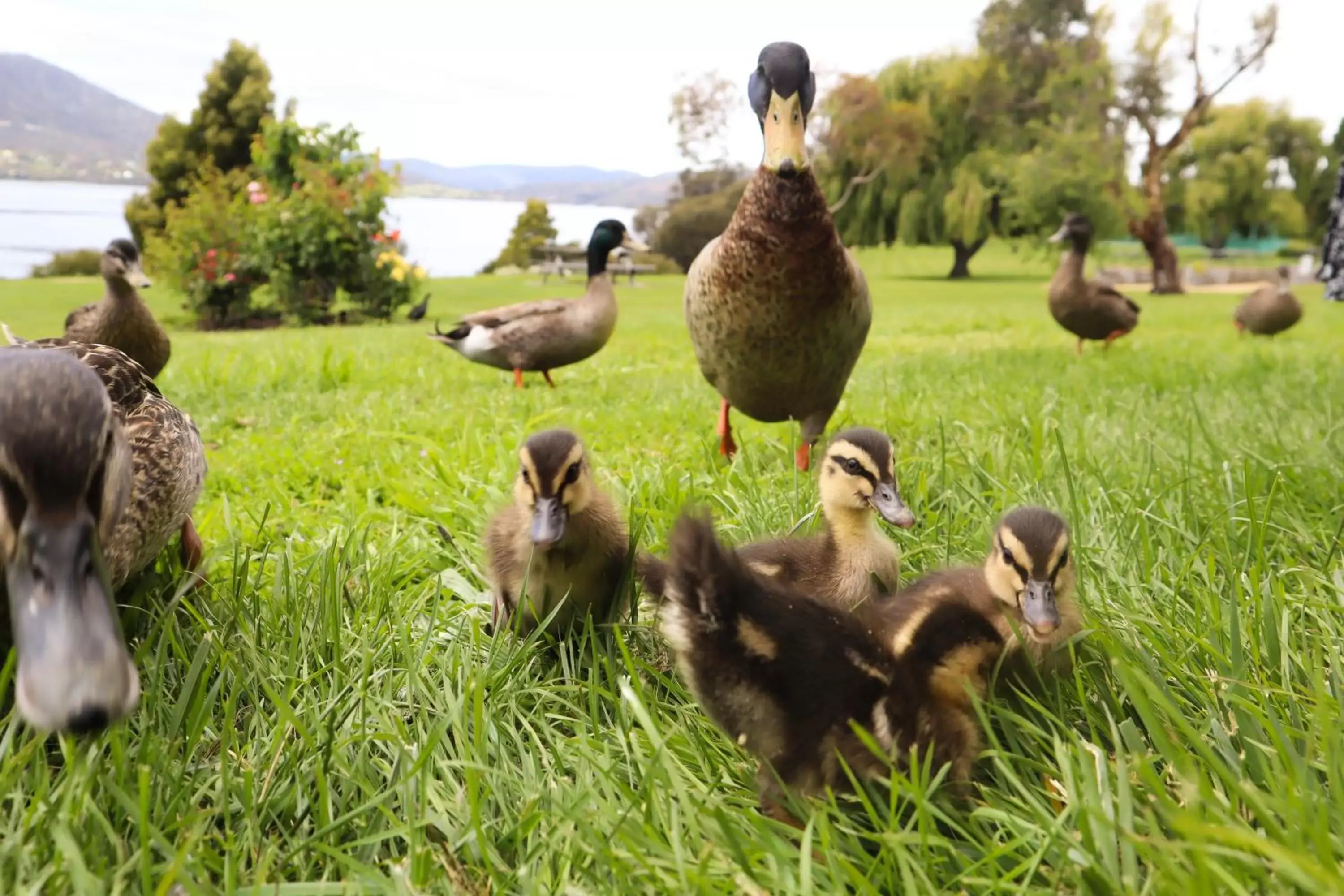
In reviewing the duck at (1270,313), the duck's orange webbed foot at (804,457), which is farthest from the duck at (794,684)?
the duck at (1270,313)

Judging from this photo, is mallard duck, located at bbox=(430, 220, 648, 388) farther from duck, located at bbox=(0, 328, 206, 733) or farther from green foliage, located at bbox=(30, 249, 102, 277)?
green foliage, located at bbox=(30, 249, 102, 277)

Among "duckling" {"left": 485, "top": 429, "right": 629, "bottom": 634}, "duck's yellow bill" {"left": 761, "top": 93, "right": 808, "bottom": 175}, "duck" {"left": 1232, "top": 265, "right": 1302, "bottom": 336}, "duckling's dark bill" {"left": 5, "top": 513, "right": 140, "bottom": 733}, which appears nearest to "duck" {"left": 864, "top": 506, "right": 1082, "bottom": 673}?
"duckling" {"left": 485, "top": 429, "right": 629, "bottom": 634}

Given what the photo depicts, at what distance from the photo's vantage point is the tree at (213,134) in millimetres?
19406

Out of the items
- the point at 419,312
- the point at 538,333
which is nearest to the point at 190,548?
the point at 538,333

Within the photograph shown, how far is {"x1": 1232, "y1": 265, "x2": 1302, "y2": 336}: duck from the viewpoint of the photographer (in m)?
9.43

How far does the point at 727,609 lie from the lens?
1.37m

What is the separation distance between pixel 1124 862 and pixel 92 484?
1.37m

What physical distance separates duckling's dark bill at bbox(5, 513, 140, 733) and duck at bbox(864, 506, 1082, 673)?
107 centimetres

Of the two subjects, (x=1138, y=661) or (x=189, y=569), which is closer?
(x=1138, y=661)

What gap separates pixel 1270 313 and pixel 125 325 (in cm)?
1018

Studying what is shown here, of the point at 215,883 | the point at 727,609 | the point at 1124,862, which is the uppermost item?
the point at 727,609

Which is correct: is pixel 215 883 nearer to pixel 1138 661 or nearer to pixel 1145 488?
pixel 1138 661

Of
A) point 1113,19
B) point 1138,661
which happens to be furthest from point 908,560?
point 1113,19

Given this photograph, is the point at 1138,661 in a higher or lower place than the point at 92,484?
lower
